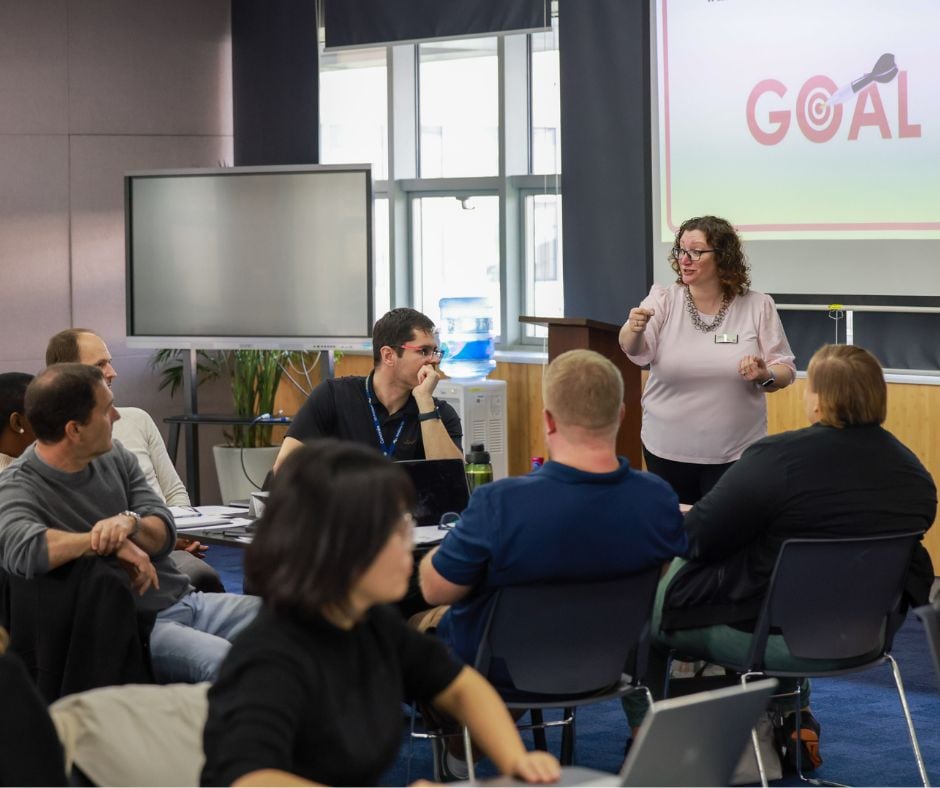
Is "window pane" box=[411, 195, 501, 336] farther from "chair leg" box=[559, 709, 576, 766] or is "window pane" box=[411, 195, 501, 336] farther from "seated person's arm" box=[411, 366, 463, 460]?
"chair leg" box=[559, 709, 576, 766]

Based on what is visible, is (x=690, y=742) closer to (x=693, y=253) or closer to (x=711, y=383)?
(x=711, y=383)

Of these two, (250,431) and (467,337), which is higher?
(467,337)

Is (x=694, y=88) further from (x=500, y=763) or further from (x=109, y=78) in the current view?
(x=500, y=763)

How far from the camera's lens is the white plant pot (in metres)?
7.80

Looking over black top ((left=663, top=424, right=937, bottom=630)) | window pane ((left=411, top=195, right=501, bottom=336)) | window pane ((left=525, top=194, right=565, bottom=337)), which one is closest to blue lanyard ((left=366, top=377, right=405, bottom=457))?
black top ((left=663, top=424, right=937, bottom=630))

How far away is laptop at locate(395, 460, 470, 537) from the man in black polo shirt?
29cm

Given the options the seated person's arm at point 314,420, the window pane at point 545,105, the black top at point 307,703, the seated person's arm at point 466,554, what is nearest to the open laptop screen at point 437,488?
the seated person's arm at point 314,420

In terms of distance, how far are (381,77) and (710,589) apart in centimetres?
539

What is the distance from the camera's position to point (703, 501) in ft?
10.9

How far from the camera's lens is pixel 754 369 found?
175 inches

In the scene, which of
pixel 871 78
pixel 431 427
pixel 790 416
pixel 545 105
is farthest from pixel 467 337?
pixel 431 427

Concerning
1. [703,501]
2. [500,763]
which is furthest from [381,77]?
[500,763]

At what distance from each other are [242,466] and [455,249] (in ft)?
5.67

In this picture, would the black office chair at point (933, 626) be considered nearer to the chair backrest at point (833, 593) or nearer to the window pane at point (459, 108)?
the chair backrest at point (833, 593)
